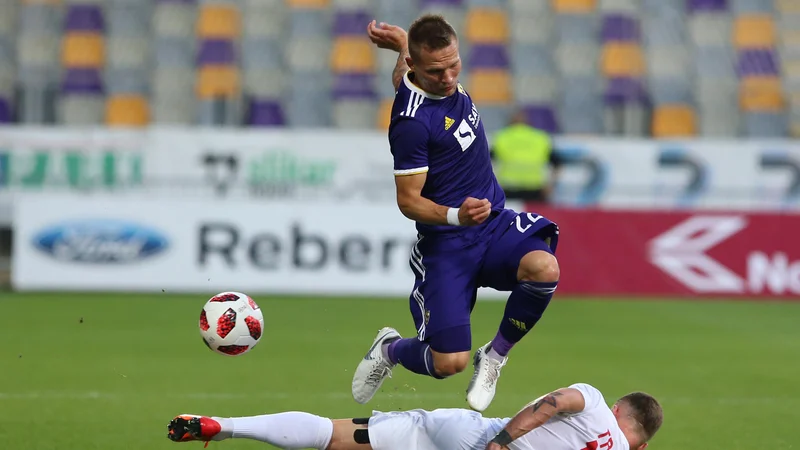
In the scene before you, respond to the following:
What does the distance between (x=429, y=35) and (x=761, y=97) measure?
14.8m

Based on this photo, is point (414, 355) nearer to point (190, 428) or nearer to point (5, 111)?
point (190, 428)

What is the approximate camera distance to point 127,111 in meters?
19.8

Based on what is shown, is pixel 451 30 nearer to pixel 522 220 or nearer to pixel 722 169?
pixel 522 220

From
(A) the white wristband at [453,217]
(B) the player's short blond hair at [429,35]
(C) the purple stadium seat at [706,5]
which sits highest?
(B) the player's short blond hair at [429,35]

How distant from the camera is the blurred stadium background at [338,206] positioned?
9.35m

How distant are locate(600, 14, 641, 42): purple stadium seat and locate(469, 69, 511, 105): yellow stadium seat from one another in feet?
6.16

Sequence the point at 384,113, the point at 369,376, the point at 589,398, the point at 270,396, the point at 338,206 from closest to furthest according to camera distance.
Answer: the point at 589,398 → the point at 369,376 → the point at 270,396 → the point at 338,206 → the point at 384,113

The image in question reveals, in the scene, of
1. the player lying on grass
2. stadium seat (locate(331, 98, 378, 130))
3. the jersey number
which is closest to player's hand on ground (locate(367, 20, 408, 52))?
the jersey number

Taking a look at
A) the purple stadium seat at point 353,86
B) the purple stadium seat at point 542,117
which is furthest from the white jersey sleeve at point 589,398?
the purple stadium seat at point 353,86

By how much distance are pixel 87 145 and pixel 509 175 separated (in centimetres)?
574

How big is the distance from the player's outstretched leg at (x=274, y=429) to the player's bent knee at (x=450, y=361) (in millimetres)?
751

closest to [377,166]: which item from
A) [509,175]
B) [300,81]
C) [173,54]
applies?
[509,175]

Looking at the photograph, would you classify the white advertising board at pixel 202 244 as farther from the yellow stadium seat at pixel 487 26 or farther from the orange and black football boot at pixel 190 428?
the orange and black football boot at pixel 190 428

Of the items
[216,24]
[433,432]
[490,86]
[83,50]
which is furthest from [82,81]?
[433,432]
